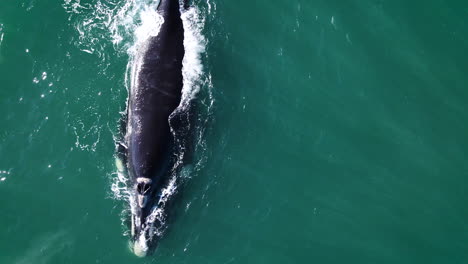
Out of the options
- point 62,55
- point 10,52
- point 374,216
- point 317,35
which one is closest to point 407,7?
point 317,35

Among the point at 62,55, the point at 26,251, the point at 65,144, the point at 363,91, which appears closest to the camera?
the point at 26,251

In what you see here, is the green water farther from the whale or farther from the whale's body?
the whale's body

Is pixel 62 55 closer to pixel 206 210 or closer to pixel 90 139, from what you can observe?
pixel 90 139

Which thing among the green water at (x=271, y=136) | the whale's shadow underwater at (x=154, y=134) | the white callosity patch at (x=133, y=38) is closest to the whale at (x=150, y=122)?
the whale's shadow underwater at (x=154, y=134)

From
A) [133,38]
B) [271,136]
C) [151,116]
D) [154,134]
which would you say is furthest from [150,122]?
[271,136]

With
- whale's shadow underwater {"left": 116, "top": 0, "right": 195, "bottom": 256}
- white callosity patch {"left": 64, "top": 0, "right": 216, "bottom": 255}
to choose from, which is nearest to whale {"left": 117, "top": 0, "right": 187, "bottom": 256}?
whale's shadow underwater {"left": 116, "top": 0, "right": 195, "bottom": 256}

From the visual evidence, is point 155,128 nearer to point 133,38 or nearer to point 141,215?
point 141,215
